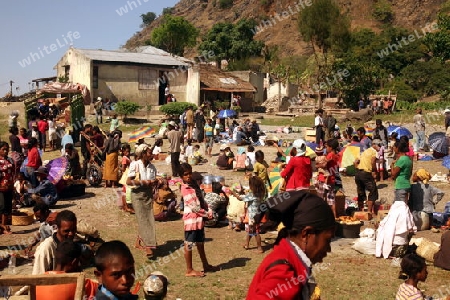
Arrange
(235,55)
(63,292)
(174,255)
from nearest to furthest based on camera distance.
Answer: (63,292) < (174,255) < (235,55)

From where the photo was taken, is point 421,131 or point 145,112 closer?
point 421,131

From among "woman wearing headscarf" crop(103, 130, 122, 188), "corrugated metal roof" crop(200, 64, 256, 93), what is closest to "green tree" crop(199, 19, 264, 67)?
"corrugated metal roof" crop(200, 64, 256, 93)

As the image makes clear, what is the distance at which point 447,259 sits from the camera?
7.26 meters

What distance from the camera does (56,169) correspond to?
1134 centimetres

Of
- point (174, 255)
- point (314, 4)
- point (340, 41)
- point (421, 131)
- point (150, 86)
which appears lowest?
point (174, 255)

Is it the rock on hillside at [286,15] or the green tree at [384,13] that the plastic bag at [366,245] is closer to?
the rock on hillside at [286,15]

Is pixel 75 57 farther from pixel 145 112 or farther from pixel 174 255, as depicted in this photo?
pixel 174 255

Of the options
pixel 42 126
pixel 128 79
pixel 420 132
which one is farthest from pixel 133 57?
pixel 420 132

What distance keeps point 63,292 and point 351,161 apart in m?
10.3

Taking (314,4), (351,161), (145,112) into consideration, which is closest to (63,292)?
(351,161)

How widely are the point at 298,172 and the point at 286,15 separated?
85.1 m

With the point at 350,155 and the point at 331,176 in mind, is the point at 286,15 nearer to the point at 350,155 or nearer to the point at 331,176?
the point at 350,155

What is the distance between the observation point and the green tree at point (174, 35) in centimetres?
6134

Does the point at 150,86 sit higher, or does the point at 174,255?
the point at 150,86
